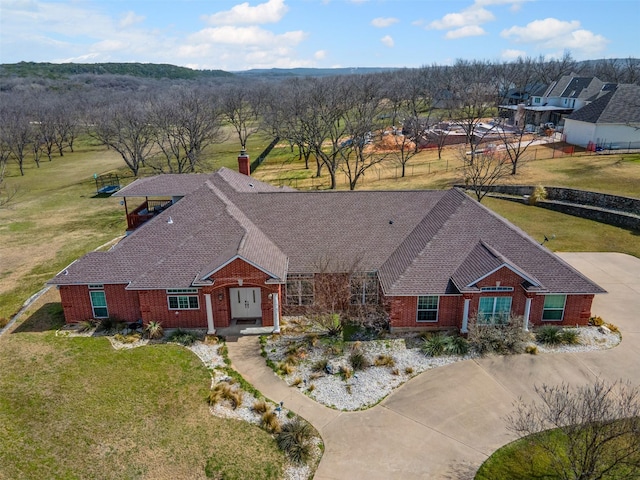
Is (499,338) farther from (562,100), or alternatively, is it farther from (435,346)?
(562,100)

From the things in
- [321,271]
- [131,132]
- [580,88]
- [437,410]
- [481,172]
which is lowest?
[437,410]

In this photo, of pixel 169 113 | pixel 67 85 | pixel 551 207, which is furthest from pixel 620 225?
pixel 67 85

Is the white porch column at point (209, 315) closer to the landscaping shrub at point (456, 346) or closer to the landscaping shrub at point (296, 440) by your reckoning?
the landscaping shrub at point (296, 440)

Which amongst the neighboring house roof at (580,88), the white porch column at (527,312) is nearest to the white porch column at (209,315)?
the white porch column at (527,312)

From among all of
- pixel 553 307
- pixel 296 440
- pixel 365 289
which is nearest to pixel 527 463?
pixel 296 440

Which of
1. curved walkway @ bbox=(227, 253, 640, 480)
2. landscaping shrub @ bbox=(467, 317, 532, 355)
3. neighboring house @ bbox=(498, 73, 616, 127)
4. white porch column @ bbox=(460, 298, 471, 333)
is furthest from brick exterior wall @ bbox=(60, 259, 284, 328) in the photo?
neighboring house @ bbox=(498, 73, 616, 127)

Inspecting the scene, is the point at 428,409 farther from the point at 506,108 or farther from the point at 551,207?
the point at 506,108
